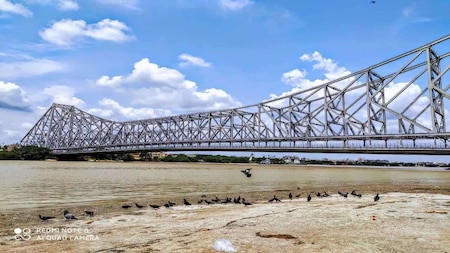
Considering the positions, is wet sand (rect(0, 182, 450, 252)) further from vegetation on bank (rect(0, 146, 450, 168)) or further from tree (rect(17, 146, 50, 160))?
tree (rect(17, 146, 50, 160))

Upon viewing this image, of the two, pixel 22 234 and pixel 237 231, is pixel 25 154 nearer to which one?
pixel 22 234

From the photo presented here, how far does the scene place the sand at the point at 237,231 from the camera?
19.7 ft

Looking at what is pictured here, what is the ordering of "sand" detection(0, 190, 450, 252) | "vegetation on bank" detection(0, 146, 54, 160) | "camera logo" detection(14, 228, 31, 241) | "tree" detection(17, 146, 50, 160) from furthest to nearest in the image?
"tree" detection(17, 146, 50, 160), "vegetation on bank" detection(0, 146, 54, 160), "camera logo" detection(14, 228, 31, 241), "sand" detection(0, 190, 450, 252)

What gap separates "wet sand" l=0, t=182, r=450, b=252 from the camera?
19.7ft

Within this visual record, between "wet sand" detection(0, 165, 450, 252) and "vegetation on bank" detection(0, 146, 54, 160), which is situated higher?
"vegetation on bank" detection(0, 146, 54, 160)

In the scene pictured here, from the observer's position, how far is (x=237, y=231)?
23.8ft

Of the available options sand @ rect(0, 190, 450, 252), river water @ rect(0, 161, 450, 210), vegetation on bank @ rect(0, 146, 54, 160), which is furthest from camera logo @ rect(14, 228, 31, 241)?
vegetation on bank @ rect(0, 146, 54, 160)

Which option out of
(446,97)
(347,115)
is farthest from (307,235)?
(347,115)

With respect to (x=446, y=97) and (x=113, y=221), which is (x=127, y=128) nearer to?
(x=446, y=97)

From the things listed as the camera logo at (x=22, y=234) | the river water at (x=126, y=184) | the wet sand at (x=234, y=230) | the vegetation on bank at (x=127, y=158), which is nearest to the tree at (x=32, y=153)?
the vegetation on bank at (x=127, y=158)

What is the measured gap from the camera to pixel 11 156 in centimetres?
9056

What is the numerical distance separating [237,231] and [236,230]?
12 cm

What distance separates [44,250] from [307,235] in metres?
4.55

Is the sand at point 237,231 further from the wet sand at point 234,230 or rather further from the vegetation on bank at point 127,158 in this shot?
the vegetation on bank at point 127,158
